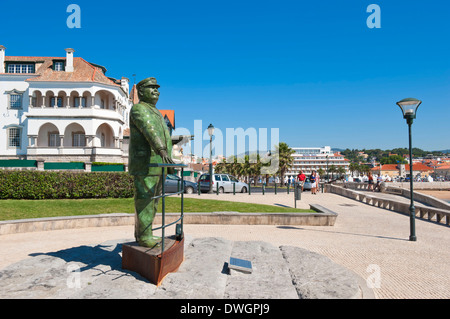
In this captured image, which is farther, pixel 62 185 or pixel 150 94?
pixel 62 185

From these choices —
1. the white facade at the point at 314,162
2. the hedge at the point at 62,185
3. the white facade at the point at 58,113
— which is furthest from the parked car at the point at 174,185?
the white facade at the point at 314,162

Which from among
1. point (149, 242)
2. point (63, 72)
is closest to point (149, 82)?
point (149, 242)

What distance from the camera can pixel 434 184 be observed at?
50.5 meters

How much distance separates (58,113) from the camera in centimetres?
3158

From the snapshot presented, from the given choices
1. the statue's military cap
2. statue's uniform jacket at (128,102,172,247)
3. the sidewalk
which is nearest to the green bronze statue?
statue's uniform jacket at (128,102,172,247)

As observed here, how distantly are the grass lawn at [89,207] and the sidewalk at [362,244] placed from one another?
172 centimetres

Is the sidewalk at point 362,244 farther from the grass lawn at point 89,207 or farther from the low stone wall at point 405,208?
the grass lawn at point 89,207

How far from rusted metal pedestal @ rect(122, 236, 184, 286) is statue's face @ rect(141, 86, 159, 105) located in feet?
7.92

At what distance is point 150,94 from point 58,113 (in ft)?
102

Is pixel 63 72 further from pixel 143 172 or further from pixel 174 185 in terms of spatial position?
pixel 143 172

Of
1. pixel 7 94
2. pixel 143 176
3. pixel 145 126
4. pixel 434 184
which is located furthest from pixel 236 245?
pixel 434 184

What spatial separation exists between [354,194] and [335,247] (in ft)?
52.1
